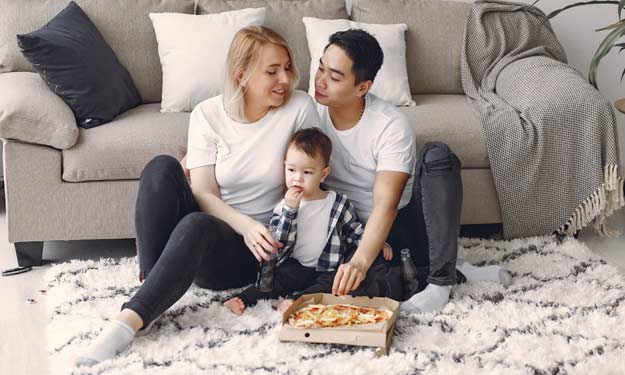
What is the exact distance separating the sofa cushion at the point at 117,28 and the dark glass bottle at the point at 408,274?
4.64 feet

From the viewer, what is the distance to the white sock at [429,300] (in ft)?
7.73

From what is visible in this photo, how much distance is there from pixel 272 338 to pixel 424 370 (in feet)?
1.29

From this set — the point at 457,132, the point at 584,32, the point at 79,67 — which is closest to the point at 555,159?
the point at 457,132

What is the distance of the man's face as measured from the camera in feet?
7.86

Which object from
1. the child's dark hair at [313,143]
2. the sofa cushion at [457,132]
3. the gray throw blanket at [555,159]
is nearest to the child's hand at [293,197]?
the child's dark hair at [313,143]

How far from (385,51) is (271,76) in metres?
1.10

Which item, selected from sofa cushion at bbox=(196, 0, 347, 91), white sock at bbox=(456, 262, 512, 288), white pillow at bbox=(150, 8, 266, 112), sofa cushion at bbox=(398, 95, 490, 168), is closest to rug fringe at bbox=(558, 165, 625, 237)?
sofa cushion at bbox=(398, 95, 490, 168)

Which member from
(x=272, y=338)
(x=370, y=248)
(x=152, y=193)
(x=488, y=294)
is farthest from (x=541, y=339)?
(x=152, y=193)

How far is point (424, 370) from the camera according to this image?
2045mm

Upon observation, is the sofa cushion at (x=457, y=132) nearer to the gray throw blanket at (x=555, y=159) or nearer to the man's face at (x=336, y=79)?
the gray throw blanket at (x=555, y=159)

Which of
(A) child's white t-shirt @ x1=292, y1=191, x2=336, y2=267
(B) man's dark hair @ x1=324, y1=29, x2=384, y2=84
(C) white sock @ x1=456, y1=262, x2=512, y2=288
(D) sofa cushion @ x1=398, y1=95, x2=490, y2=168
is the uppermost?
(B) man's dark hair @ x1=324, y1=29, x2=384, y2=84

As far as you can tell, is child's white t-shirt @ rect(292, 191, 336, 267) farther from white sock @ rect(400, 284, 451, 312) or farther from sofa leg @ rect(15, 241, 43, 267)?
sofa leg @ rect(15, 241, 43, 267)

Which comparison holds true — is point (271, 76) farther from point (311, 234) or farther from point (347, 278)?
point (347, 278)

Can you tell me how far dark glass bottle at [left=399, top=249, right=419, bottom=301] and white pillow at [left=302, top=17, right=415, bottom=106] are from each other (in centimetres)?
104
